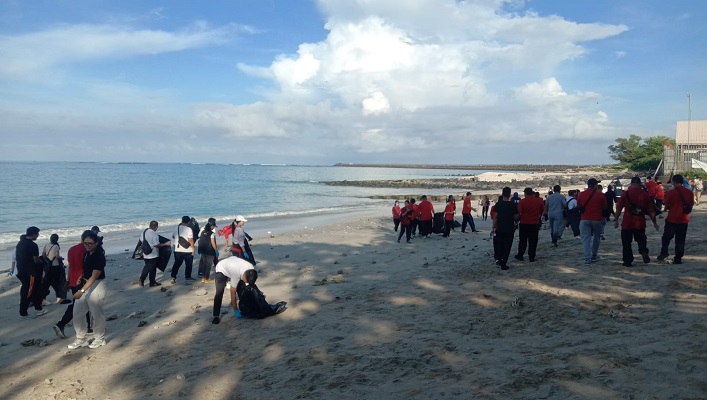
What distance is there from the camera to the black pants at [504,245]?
384 inches

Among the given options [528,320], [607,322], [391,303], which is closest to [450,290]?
[391,303]

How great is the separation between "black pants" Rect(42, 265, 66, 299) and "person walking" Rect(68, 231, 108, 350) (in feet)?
A: 9.86

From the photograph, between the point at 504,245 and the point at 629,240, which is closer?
the point at 629,240

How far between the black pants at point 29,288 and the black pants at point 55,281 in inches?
8.6

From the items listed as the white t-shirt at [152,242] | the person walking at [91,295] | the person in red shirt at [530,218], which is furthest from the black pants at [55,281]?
the person in red shirt at [530,218]

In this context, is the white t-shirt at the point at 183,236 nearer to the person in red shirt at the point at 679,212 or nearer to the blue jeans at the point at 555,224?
Result: the blue jeans at the point at 555,224

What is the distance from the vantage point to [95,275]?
677 cm

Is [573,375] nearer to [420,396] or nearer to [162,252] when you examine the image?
[420,396]

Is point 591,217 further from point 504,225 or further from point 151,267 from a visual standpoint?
point 151,267

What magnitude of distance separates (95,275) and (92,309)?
0.58 m

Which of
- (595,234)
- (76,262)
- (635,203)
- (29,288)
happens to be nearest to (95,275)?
(76,262)

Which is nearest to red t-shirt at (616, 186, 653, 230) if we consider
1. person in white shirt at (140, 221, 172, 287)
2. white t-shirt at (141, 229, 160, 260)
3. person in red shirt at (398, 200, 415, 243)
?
person in red shirt at (398, 200, 415, 243)

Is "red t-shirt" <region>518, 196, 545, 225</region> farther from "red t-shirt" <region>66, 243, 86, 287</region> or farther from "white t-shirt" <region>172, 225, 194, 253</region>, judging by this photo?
"red t-shirt" <region>66, 243, 86, 287</region>

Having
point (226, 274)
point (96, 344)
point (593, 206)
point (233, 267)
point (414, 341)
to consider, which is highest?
point (593, 206)
